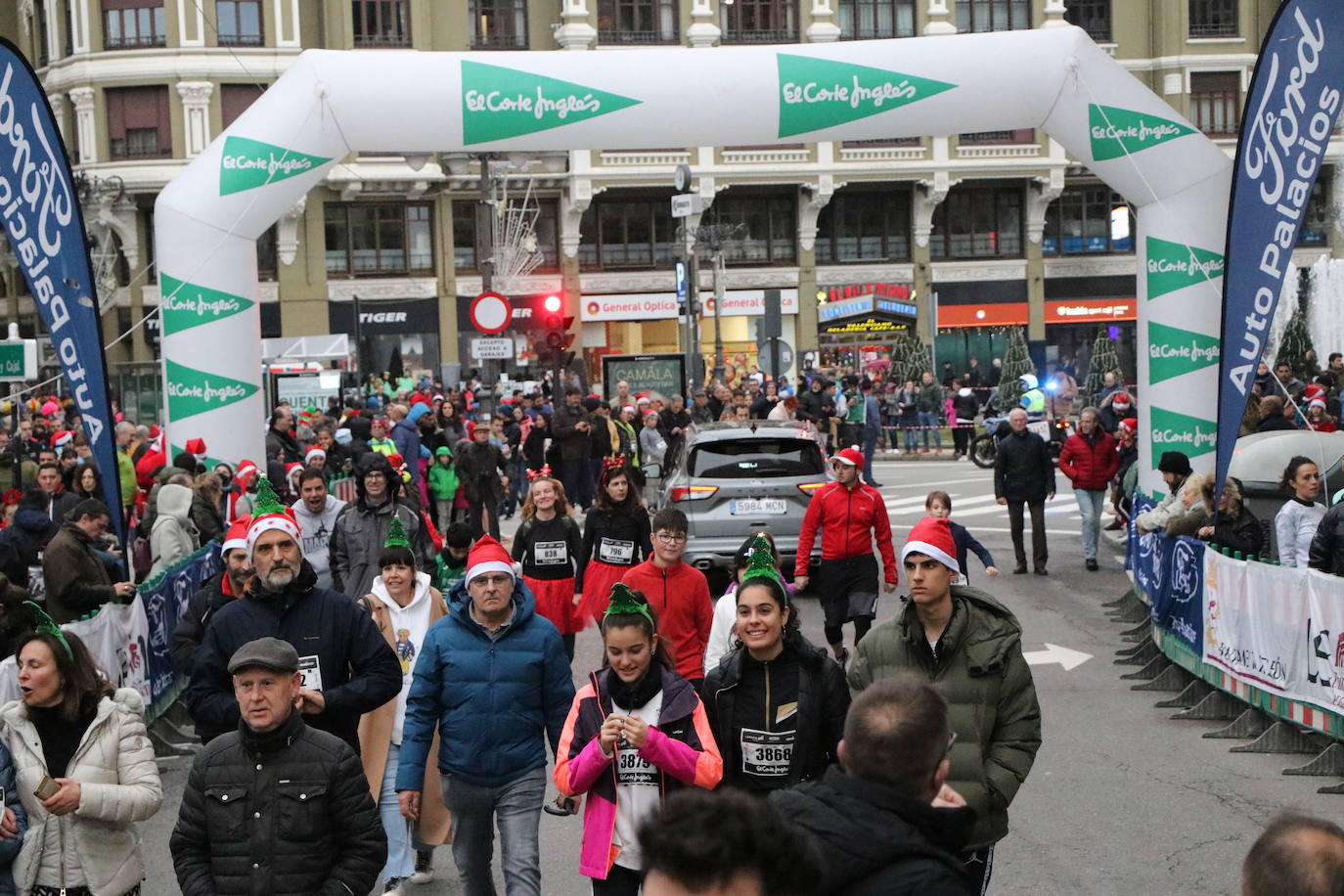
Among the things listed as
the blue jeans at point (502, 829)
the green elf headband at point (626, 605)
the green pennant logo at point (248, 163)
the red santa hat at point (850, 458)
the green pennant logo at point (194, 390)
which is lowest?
the blue jeans at point (502, 829)

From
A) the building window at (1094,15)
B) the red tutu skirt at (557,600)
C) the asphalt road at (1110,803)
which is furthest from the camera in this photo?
the building window at (1094,15)

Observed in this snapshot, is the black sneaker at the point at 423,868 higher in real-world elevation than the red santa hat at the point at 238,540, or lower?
lower

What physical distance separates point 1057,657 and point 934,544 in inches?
316

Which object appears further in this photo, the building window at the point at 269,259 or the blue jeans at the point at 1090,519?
the building window at the point at 269,259

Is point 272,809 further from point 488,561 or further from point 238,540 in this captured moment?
point 238,540

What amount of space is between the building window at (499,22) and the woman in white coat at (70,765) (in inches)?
1823

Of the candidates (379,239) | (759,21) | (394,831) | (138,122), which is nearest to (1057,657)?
(394,831)

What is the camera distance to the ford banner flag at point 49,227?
1080 centimetres

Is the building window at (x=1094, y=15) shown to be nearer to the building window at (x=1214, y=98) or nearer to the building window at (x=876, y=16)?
the building window at (x=1214, y=98)

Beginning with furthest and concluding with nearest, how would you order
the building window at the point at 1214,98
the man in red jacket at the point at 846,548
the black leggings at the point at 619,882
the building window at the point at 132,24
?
1. the building window at the point at 1214,98
2. the building window at the point at 132,24
3. the man in red jacket at the point at 846,548
4. the black leggings at the point at 619,882

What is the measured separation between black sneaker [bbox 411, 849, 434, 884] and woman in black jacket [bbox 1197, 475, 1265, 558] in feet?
20.4

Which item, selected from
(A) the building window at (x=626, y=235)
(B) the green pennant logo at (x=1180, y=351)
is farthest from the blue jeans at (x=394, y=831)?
(A) the building window at (x=626, y=235)

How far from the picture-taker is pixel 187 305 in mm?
15289

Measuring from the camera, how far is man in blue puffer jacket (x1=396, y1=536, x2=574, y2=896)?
6367 mm
